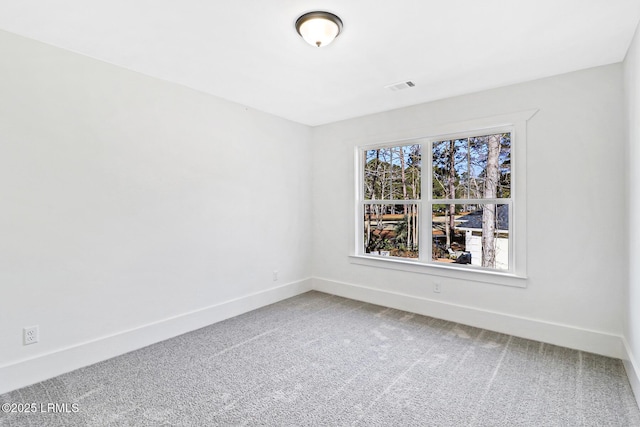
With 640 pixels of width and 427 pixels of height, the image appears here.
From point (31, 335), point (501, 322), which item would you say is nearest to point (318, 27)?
point (31, 335)

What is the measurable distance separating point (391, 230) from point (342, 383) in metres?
2.27

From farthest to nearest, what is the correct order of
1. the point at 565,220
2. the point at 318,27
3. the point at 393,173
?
the point at 393,173 → the point at 565,220 → the point at 318,27

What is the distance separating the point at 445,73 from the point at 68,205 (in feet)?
11.0

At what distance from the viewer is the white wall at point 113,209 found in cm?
225

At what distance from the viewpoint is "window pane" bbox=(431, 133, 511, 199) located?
10.7ft

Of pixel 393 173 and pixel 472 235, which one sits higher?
pixel 393 173

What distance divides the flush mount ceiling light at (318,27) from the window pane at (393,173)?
2133 millimetres

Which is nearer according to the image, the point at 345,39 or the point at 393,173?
the point at 345,39

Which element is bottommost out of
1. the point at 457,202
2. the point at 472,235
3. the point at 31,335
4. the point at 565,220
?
the point at 31,335

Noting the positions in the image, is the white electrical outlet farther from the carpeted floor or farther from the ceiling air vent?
the ceiling air vent

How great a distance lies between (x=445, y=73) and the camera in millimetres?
2891

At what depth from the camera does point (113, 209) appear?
106 inches

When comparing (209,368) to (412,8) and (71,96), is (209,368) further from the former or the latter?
(412,8)

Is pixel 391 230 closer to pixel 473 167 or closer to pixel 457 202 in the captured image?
pixel 457 202
